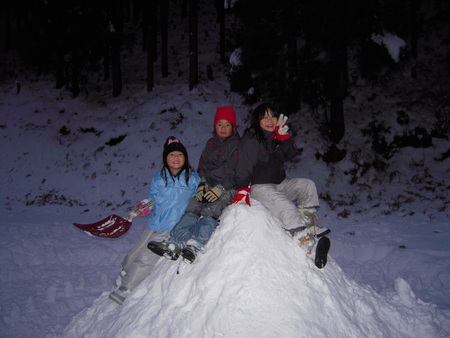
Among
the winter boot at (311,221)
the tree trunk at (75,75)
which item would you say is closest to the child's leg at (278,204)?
the winter boot at (311,221)

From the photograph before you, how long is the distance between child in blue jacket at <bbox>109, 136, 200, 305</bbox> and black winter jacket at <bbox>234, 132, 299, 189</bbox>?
0.78m

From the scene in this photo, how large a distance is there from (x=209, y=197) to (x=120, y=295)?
5.21 feet

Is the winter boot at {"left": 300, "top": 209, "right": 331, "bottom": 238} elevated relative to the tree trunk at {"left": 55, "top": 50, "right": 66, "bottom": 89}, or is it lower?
lower

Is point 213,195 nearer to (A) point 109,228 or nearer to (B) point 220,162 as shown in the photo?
(B) point 220,162

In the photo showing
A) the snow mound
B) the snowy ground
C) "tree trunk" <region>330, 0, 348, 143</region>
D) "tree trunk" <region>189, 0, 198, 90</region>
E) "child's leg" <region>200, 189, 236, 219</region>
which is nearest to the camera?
the snow mound

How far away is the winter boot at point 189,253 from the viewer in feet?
9.95

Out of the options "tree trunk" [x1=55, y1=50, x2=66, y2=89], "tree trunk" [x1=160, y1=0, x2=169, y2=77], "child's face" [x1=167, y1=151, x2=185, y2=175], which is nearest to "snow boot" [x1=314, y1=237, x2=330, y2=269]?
"child's face" [x1=167, y1=151, x2=185, y2=175]

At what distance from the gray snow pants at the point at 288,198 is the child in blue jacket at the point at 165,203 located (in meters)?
0.95

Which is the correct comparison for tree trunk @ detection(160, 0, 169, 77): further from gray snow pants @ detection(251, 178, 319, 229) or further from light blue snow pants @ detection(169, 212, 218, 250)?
light blue snow pants @ detection(169, 212, 218, 250)

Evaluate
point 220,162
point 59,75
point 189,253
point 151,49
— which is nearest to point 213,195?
point 220,162

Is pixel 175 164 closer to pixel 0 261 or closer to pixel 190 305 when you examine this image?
pixel 190 305

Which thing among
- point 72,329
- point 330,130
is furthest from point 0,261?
point 330,130

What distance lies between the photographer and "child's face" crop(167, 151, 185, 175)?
3.99 meters

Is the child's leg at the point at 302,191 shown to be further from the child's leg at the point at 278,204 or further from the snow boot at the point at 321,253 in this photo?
the snow boot at the point at 321,253
